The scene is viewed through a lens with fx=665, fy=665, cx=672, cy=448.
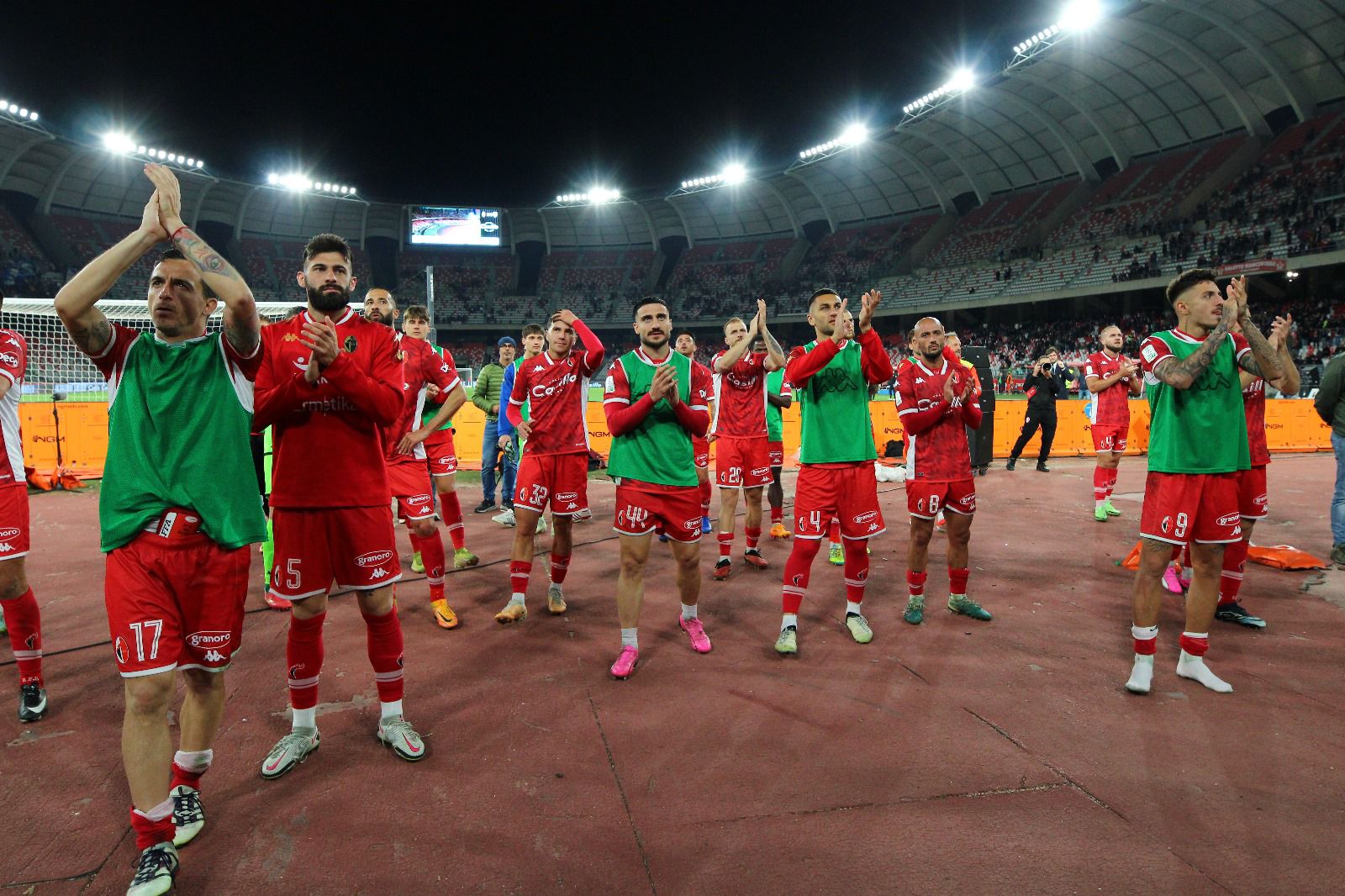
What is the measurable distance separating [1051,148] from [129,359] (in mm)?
40920

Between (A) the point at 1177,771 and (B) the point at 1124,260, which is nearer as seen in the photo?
(A) the point at 1177,771

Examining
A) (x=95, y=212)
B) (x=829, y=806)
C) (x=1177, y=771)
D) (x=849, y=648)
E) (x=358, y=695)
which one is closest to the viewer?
(x=829, y=806)

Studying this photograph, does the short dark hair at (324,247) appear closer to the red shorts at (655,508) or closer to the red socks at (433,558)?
the red shorts at (655,508)

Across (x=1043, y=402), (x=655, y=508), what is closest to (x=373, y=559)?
(x=655, y=508)

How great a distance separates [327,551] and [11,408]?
7.76ft

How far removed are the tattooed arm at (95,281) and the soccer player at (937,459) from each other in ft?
14.9

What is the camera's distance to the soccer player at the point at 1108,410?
8.22 m

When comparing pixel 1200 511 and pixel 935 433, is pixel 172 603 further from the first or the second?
pixel 1200 511

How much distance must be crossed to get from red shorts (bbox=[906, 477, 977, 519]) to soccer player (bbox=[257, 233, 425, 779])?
3693 mm

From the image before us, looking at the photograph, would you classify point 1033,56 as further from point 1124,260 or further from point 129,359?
point 129,359

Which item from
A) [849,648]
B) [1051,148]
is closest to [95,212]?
[849,648]

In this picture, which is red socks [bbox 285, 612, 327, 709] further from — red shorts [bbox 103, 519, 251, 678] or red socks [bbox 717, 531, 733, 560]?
red socks [bbox 717, 531, 733, 560]

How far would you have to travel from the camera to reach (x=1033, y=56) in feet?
85.9

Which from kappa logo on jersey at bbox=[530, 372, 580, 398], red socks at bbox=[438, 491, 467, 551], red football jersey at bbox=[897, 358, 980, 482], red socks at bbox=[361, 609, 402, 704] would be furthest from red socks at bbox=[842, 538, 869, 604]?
red socks at bbox=[438, 491, 467, 551]
